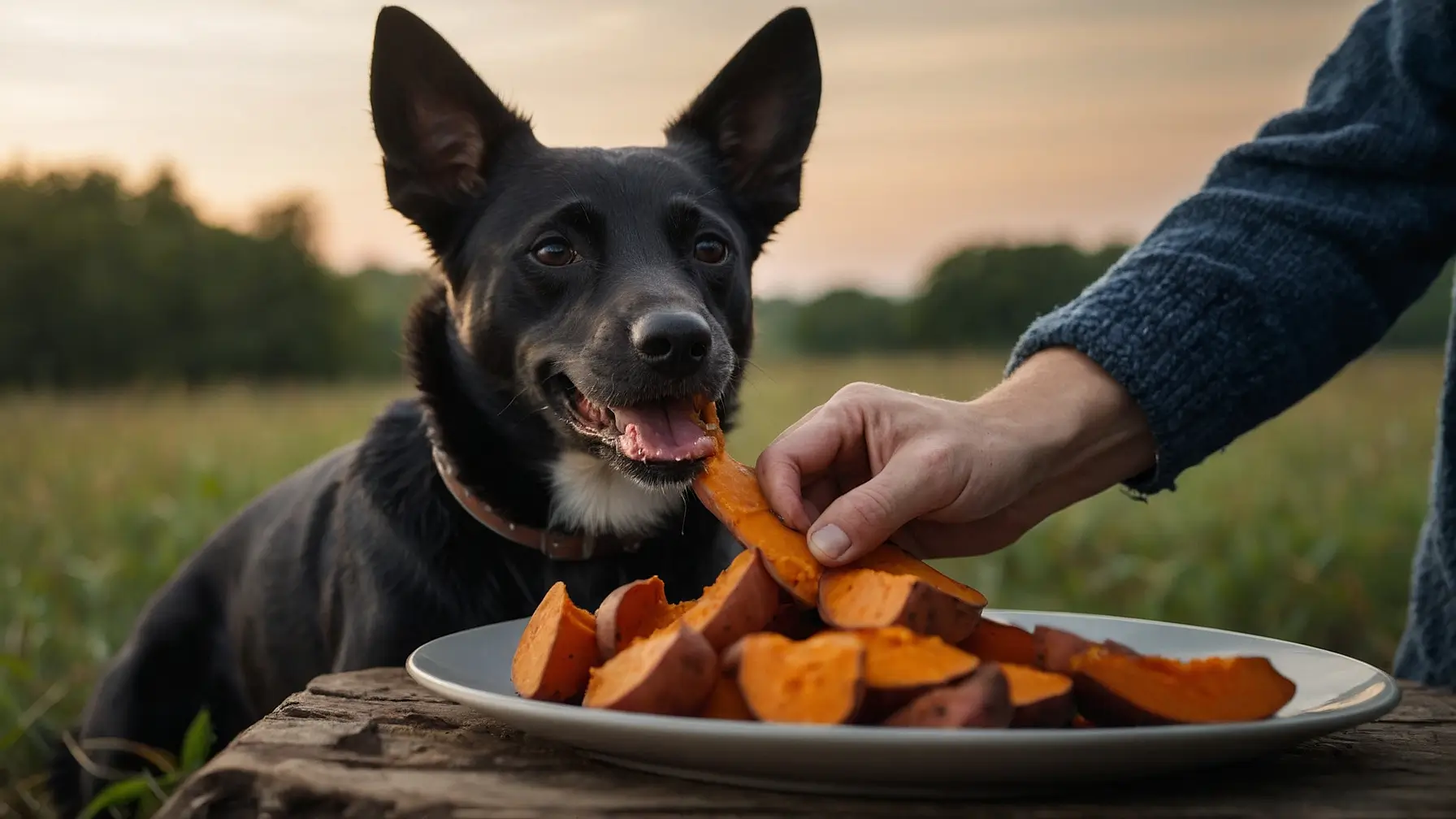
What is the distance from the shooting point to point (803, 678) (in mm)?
1054

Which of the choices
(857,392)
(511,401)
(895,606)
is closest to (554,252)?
(511,401)

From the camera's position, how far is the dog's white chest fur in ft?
8.29

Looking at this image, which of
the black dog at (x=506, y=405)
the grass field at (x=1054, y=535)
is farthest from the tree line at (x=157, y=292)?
the black dog at (x=506, y=405)

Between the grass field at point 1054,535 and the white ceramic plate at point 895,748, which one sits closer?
the white ceramic plate at point 895,748

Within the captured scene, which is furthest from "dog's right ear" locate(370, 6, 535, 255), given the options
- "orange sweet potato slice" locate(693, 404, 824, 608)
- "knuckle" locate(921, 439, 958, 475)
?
"knuckle" locate(921, 439, 958, 475)

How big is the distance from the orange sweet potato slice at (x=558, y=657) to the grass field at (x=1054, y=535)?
1.53m

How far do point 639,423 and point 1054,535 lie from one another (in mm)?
3996

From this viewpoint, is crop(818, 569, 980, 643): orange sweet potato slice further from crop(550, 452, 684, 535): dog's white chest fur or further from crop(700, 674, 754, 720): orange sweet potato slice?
crop(550, 452, 684, 535): dog's white chest fur

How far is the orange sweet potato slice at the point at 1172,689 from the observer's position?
1133mm

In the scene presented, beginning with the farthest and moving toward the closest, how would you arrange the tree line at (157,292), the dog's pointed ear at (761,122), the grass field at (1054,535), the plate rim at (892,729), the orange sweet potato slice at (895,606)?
the tree line at (157,292) → the grass field at (1054,535) → the dog's pointed ear at (761,122) → the orange sweet potato slice at (895,606) → the plate rim at (892,729)

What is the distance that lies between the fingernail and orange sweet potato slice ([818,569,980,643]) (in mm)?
59

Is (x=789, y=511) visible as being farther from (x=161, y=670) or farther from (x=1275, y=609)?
(x=1275, y=609)

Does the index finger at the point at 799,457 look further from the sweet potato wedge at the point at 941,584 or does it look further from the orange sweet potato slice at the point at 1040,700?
the orange sweet potato slice at the point at 1040,700

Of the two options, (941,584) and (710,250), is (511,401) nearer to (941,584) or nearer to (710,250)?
(710,250)
